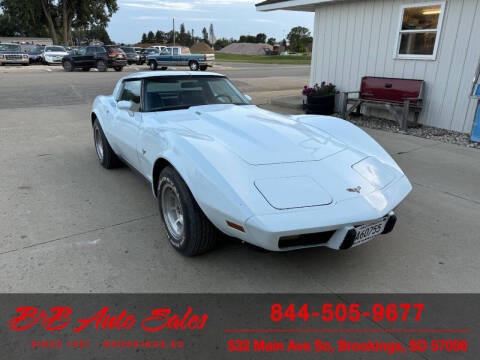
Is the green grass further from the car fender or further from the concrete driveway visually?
the car fender

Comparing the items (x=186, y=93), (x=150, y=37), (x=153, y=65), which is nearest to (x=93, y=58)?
(x=153, y=65)

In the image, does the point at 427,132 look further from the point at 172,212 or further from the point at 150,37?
the point at 150,37

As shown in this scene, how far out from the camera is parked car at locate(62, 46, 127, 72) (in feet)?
75.3

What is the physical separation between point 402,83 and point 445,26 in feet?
4.23

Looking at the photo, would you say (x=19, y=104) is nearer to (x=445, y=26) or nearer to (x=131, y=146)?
(x=131, y=146)

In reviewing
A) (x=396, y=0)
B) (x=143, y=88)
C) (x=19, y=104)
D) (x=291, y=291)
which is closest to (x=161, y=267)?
(x=291, y=291)

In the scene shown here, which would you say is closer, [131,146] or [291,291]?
[291,291]

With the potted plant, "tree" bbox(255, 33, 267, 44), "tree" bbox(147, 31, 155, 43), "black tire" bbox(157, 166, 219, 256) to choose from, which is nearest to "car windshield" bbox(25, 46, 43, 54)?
the potted plant

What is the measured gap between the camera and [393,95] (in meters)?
7.87

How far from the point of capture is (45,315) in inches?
90.0

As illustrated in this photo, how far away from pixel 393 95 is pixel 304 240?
6.71 m

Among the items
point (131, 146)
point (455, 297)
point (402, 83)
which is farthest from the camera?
point (402, 83)

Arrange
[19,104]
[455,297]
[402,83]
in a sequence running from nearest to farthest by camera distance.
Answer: [455,297] → [402,83] → [19,104]

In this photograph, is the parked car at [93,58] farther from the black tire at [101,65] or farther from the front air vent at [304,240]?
the front air vent at [304,240]
